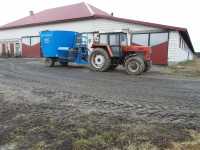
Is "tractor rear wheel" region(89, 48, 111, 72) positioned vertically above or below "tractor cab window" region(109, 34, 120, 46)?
below

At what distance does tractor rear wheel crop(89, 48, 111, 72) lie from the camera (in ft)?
43.4

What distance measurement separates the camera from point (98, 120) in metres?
4.79

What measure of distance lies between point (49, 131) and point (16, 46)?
87.3ft

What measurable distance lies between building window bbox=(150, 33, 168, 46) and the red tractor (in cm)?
562

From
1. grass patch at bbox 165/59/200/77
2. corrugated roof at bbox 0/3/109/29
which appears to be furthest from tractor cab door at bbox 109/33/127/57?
corrugated roof at bbox 0/3/109/29

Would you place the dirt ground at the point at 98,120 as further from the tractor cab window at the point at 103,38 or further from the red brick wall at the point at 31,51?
the red brick wall at the point at 31,51

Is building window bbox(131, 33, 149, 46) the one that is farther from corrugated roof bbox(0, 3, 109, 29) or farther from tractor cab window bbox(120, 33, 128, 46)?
tractor cab window bbox(120, 33, 128, 46)

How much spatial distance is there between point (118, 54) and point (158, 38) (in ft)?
21.3

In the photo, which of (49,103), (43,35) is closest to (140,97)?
(49,103)

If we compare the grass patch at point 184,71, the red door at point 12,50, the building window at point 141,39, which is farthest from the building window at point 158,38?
the red door at point 12,50

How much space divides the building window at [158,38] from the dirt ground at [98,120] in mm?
11043

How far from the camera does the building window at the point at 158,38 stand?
59.3ft

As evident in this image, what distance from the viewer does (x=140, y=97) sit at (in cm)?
691

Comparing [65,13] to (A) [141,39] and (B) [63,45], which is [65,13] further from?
(B) [63,45]
